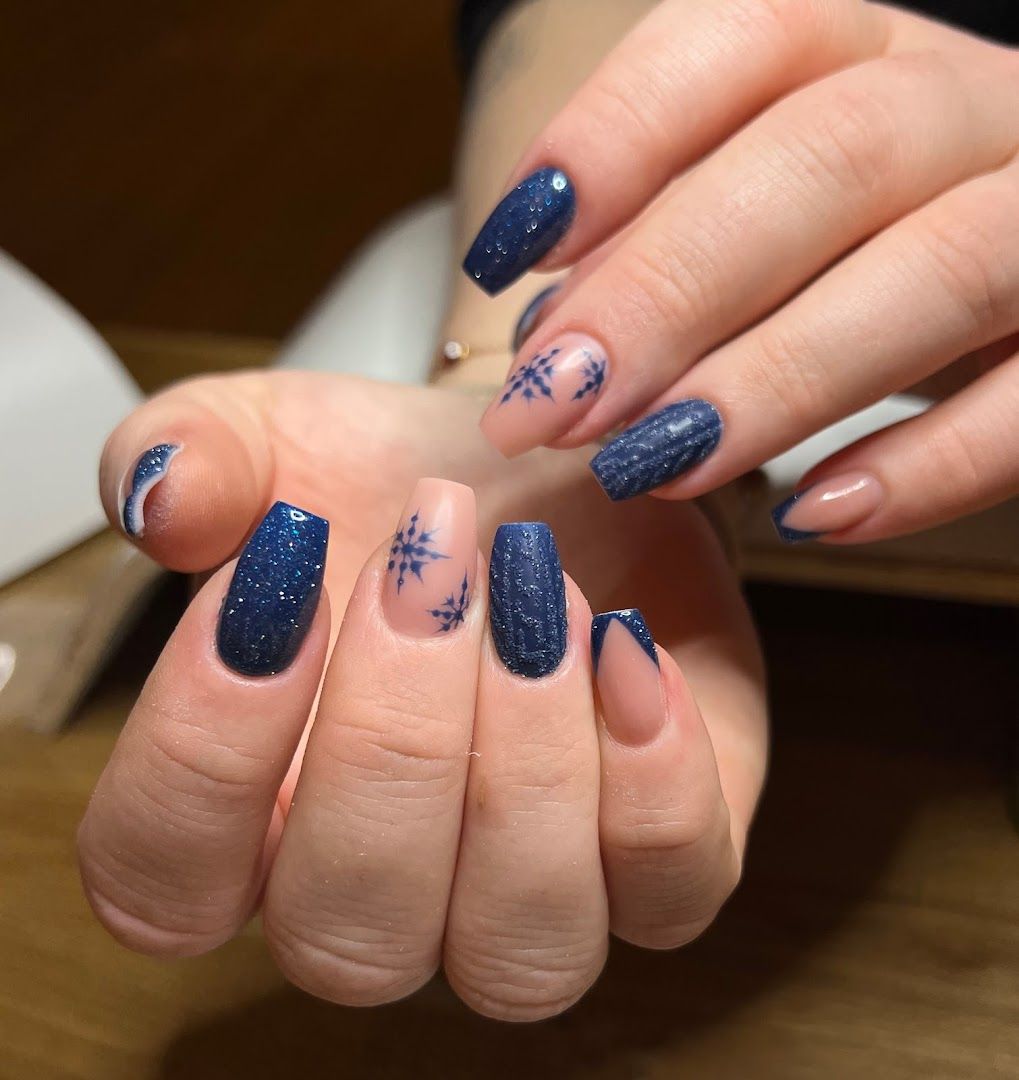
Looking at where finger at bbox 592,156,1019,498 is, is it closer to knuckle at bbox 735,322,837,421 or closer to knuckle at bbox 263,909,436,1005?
knuckle at bbox 735,322,837,421

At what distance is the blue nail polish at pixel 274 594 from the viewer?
1.17ft

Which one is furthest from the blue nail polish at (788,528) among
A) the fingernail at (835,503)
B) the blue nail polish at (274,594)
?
the blue nail polish at (274,594)

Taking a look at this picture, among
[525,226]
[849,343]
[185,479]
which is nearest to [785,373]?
[849,343]

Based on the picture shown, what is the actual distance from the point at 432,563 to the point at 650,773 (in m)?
0.11

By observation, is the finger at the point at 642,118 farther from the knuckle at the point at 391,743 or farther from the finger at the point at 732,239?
the knuckle at the point at 391,743

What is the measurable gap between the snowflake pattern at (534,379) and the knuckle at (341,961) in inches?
8.5

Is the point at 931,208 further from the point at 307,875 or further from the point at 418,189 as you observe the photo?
the point at 418,189

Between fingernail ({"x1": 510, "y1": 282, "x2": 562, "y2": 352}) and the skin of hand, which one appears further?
fingernail ({"x1": 510, "y1": 282, "x2": 562, "y2": 352})

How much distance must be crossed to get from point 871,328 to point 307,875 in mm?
301

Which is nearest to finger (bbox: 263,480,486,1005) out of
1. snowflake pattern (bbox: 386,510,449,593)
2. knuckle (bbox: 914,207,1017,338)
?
snowflake pattern (bbox: 386,510,449,593)

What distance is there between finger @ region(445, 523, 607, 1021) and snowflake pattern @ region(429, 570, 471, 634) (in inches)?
0.5

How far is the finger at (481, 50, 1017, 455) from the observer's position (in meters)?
0.42

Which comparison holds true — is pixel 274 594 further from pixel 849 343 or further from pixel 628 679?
pixel 849 343

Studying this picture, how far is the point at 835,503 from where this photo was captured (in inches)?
17.3
